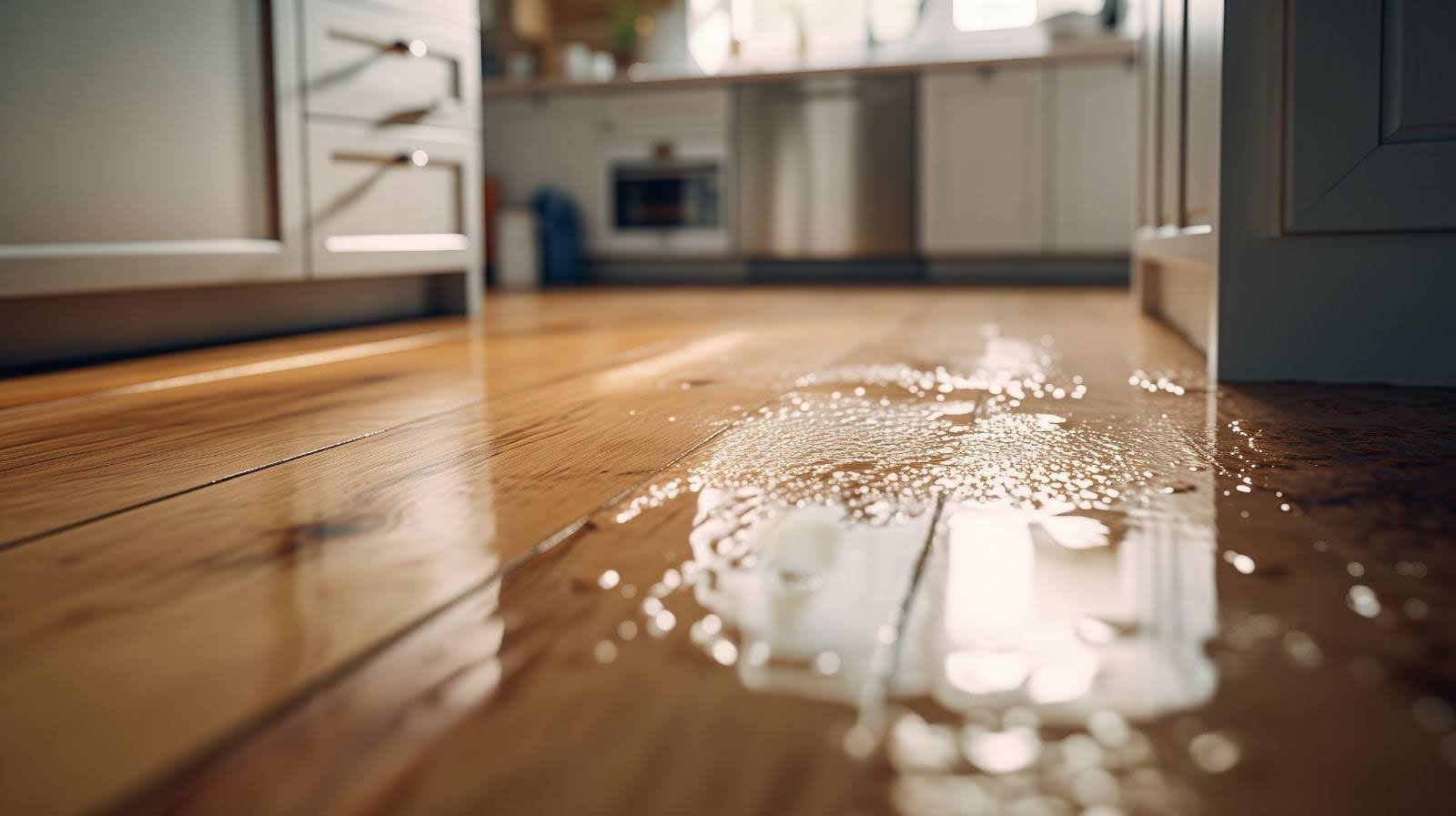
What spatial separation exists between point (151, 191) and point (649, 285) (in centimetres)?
282

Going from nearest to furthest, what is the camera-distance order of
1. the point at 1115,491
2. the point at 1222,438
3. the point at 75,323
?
the point at 1115,491 < the point at 1222,438 < the point at 75,323

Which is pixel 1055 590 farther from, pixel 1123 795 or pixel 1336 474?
pixel 1336 474

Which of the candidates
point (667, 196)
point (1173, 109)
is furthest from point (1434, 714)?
point (667, 196)

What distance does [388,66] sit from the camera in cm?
235

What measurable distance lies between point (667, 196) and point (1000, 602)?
438cm

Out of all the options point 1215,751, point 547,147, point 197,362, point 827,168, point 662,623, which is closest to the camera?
point 1215,751

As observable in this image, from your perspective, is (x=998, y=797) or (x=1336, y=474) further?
(x=1336, y=474)

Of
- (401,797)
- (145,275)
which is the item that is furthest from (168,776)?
(145,275)

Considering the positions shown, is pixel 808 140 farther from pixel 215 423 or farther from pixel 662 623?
pixel 662 623

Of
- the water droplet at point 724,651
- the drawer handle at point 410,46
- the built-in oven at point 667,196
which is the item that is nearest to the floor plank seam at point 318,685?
the water droplet at point 724,651

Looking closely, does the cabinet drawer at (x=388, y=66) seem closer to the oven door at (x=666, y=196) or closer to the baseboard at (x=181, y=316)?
the baseboard at (x=181, y=316)

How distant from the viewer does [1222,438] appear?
959mm

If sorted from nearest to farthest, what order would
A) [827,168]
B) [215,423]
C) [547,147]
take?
[215,423] → [827,168] → [547,147]

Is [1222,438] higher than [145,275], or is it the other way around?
[145,275]
